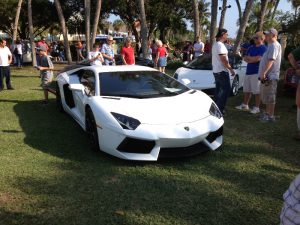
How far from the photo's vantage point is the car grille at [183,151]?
4.64m

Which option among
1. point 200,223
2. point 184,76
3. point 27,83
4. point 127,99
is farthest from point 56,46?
point 200,223

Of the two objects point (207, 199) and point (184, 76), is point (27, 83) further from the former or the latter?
point (207, 199)

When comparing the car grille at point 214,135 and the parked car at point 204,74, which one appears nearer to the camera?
the car grille at point 214,135

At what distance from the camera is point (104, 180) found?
4.22 metres

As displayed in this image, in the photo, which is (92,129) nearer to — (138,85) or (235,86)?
(138,85)

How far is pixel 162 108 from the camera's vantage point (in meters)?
4.89

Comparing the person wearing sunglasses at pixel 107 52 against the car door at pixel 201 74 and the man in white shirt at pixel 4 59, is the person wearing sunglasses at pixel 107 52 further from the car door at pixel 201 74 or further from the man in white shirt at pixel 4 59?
the man in white shirt at pixel 4 59

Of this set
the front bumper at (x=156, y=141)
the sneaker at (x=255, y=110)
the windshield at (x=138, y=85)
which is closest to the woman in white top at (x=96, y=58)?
the windshield at (x=138, y=85)

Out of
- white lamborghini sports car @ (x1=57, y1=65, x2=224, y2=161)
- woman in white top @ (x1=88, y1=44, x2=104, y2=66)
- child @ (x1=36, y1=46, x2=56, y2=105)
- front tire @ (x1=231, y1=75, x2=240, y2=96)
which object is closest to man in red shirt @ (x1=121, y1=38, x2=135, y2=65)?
woman in white top @ (x1=88, y1=44, x2=104, y2=66)

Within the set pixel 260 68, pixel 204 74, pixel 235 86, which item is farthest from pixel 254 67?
pixel 235 86

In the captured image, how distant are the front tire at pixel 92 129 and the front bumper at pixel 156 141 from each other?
24 centimetres

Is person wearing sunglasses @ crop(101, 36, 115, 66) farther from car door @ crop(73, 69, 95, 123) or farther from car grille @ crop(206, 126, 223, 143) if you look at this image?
car grille @ crop(206, 126, 223, 143)

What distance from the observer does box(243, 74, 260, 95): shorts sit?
25.2 ft

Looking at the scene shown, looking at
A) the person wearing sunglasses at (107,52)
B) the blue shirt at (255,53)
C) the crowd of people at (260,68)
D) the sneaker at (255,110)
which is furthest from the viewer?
the person wearing sunglasses at (107,52)
